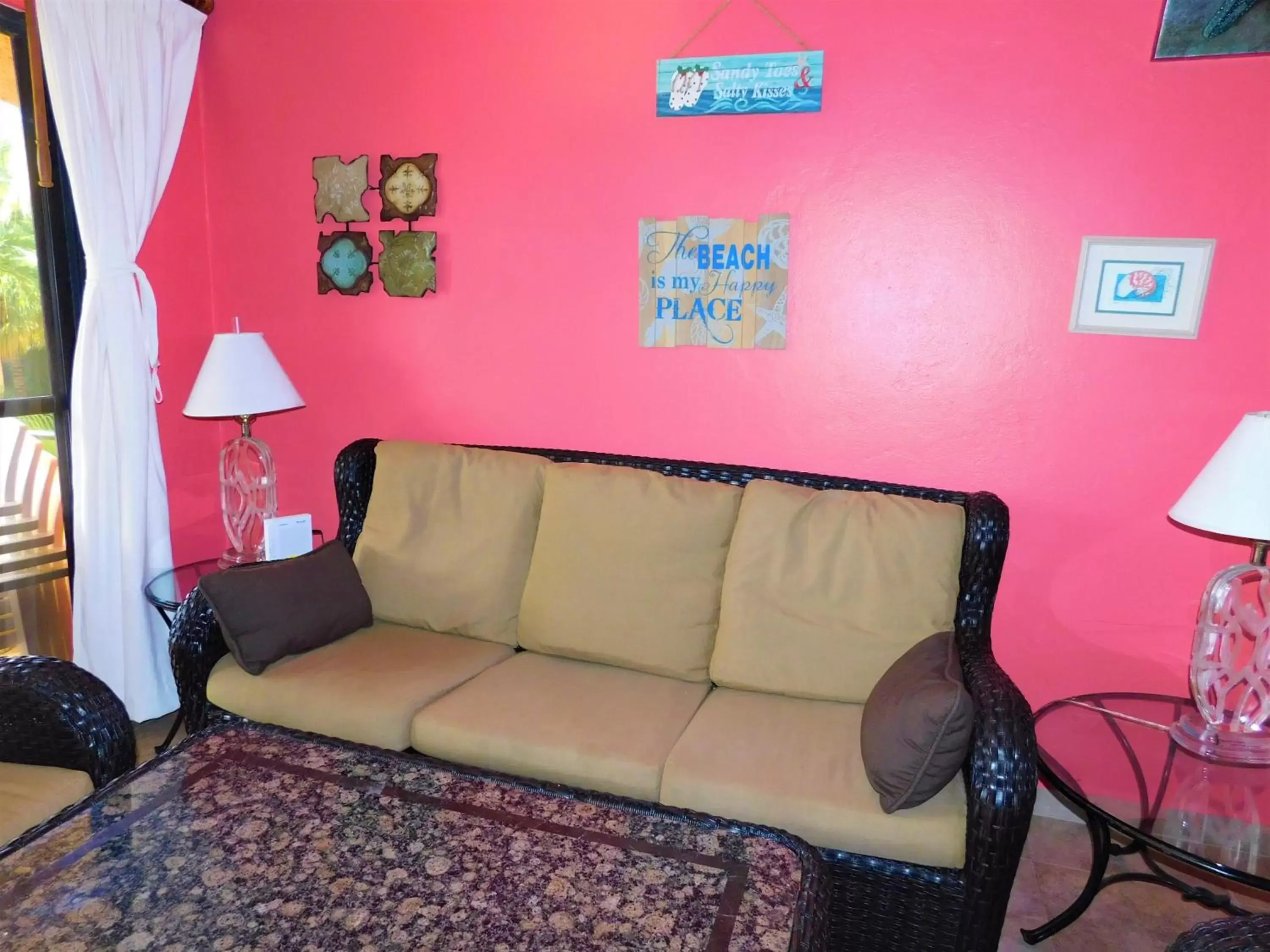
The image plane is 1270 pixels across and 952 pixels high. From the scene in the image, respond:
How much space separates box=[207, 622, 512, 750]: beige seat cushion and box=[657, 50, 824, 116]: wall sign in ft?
5.36

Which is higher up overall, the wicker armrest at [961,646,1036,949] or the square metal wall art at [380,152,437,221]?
the square metal wall art at [380,152,437,221]

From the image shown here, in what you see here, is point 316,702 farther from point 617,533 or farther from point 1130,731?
point 1130,731

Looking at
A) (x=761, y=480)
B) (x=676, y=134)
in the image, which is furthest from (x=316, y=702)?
(x=676, y=134)

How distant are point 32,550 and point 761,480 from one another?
7.53 feet

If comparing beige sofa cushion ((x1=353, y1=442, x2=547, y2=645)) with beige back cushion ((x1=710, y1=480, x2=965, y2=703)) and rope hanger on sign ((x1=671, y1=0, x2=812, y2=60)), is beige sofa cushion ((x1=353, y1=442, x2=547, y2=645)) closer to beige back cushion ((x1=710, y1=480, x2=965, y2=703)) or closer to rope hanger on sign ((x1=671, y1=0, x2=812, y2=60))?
beige back cushion ((x1=710, y1=480, x2=965, y2=703))

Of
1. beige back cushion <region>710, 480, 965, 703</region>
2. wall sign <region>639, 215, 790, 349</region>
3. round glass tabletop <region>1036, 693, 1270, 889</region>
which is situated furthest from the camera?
wall sign <region>639, 215, 790, 349</region>

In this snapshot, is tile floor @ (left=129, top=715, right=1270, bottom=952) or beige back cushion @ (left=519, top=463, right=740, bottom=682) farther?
beige back cushion @ (left=519, top=463, right=740, bottom=682)

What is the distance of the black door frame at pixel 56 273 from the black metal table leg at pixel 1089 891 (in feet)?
9.57

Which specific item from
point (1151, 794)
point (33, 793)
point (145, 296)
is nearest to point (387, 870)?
point (33, 793)

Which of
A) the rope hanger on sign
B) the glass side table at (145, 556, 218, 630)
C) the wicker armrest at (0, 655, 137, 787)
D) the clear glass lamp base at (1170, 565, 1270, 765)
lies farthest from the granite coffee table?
the rope hanger on sign

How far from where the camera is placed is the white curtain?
2.48 meters

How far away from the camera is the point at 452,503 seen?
2.48 m

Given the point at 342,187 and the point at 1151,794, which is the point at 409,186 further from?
the point at 1151,794

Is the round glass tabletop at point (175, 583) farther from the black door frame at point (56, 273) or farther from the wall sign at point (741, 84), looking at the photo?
the wall sign at point (741, 84)
